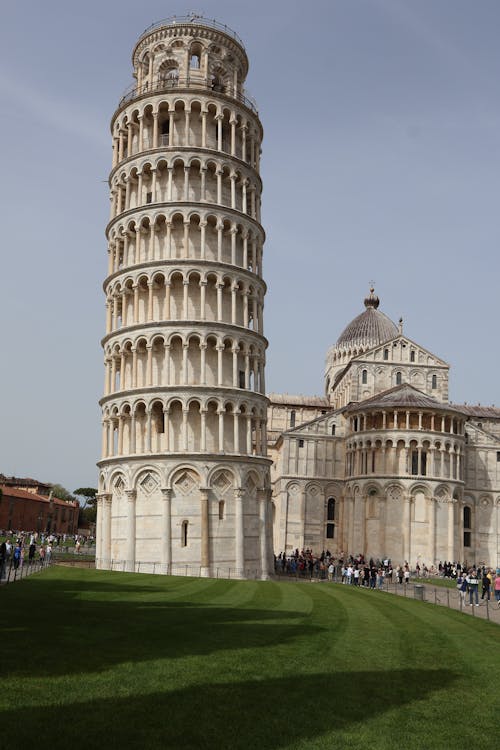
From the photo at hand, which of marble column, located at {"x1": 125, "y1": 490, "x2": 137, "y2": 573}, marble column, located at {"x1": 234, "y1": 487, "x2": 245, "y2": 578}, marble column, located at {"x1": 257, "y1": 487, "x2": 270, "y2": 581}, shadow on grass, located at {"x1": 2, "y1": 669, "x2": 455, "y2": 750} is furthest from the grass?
marble column, located at {"x1": 257, "y1": 487, "x2": 270, "y2": 581}

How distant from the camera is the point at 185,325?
51.3m

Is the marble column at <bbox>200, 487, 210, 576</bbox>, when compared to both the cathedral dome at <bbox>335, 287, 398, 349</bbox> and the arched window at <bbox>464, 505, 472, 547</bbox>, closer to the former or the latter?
the arched window at <bbox>464, 505, 472, 547</bbox>

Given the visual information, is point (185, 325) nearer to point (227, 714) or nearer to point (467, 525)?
point (227, 714)

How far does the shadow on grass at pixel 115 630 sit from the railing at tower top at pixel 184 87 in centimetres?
3948

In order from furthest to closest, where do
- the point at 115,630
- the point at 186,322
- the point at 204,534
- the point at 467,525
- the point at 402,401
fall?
1. the point at 467,525
2. the point at 402,401
3. the point at 186,322
4. the point at 204,534
5. the point at 115,630

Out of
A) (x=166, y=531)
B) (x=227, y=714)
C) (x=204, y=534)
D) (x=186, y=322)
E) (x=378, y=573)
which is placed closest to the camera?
(x=227, y=714)

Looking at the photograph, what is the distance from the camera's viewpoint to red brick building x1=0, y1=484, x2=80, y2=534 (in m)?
127

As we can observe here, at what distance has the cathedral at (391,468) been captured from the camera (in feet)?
238

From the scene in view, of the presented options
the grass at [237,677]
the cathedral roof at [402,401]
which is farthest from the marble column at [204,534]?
the cathedral roof at [402,401]

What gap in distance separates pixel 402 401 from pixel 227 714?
2487 inches

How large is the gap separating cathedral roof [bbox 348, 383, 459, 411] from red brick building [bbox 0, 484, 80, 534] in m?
65.5

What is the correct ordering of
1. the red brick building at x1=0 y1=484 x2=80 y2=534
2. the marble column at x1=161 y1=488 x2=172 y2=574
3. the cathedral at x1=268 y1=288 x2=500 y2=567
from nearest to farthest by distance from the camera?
the marble column at x1=161 y1=488 x2=172 y2=574 < the cathedral at x1=268 y1=288 x2=500 y2=567 < the red brick building at x1=0 y1=484 x2=80 y2=534

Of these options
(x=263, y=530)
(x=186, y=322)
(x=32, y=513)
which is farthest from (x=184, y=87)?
(x=32, y=513)

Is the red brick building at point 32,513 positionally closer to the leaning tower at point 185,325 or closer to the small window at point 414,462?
the small window at point 414,462
